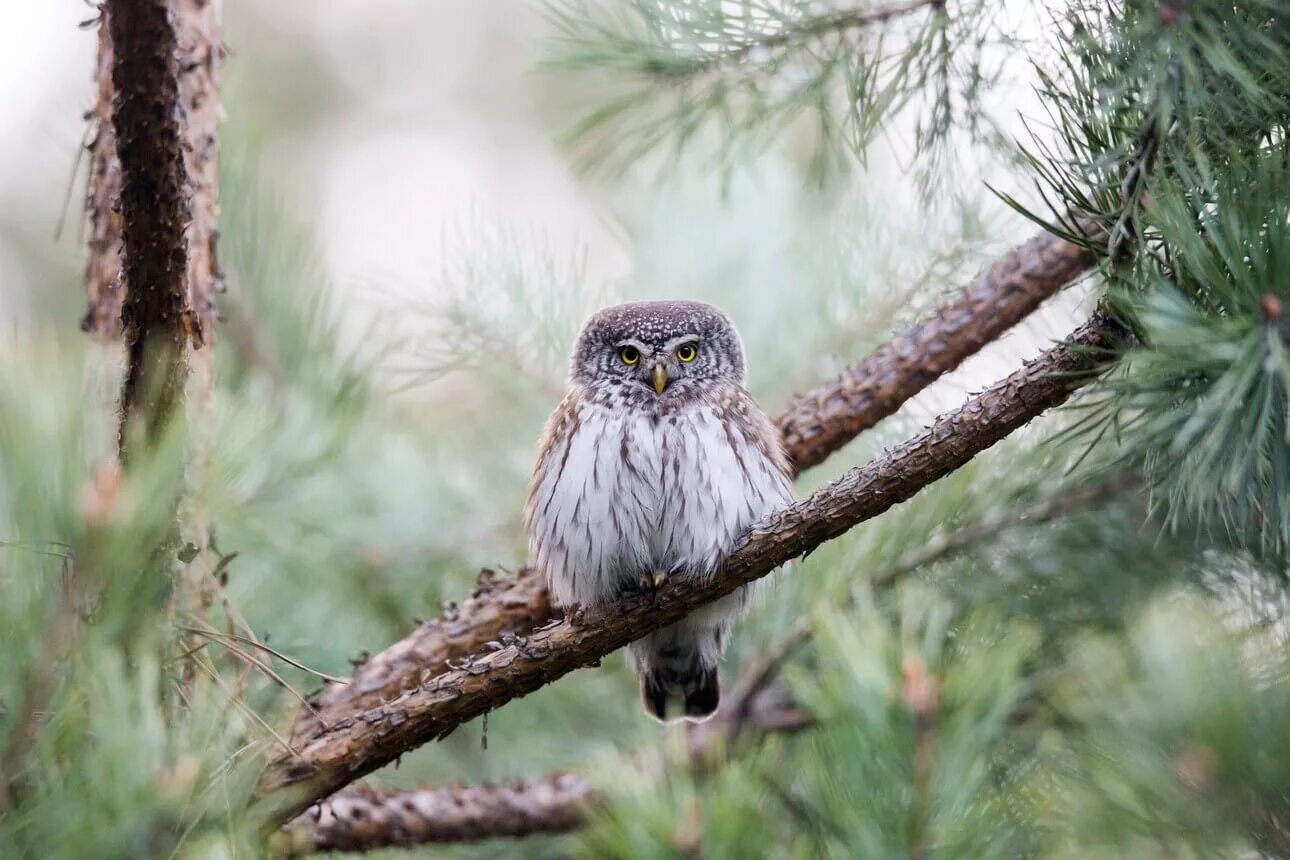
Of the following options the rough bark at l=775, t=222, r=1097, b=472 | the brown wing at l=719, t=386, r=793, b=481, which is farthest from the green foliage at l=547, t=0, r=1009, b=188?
the brown wing at l=719, t=386, r=793, b=481

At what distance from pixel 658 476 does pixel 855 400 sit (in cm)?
43

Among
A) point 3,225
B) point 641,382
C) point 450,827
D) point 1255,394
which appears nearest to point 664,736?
point 450,827

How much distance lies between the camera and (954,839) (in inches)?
61.6

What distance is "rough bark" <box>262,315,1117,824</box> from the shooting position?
5.05ft

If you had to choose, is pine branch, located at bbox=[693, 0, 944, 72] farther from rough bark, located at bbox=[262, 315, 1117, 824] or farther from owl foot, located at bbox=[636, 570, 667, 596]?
owl foot, located at bbox=[636, 570, 667, 596]

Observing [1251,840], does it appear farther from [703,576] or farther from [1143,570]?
[703,576]

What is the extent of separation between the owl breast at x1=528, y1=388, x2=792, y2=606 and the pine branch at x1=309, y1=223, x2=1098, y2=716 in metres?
0.08

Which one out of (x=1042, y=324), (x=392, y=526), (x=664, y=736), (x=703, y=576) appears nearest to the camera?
(x=703, y=576)

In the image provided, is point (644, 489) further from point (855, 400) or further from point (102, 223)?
point (102, 223)

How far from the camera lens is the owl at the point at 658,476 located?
2.40 m

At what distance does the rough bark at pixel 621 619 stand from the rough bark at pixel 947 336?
55 cm

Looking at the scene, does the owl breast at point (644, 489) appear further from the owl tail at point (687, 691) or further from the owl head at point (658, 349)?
the owl tail at point (687, 691)

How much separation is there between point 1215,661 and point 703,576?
2.64 ft

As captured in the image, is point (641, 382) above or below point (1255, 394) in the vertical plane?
above
